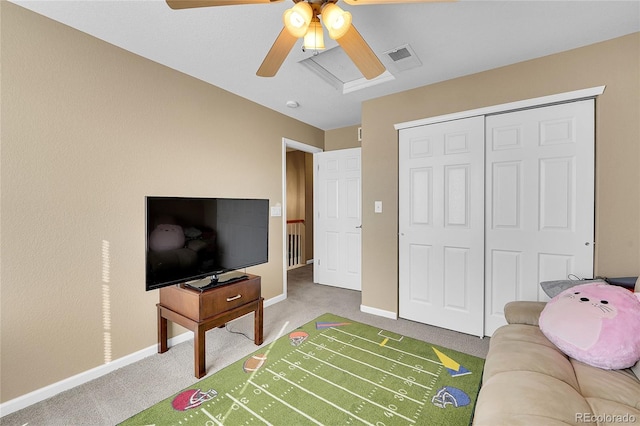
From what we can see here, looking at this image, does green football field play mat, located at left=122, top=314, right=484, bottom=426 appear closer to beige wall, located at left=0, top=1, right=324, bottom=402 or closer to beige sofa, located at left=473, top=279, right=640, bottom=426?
beige sofa, located at left=473, top=279, right=640, bottom=426

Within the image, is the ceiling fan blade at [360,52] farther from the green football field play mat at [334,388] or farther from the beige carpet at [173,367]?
the beige carpet at [173,367]

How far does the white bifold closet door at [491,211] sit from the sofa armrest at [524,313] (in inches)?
27.5

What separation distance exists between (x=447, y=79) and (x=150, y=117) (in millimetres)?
2770

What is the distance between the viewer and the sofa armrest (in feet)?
5.61

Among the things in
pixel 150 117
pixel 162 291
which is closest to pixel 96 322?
pixel 162 291

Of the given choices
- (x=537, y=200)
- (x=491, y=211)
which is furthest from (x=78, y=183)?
(x=537, y=200)

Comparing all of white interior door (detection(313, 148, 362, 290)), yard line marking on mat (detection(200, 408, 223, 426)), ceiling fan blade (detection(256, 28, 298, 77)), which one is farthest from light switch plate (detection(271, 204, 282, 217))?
yard line marking on mat (detection(200, 408, 223, 426))

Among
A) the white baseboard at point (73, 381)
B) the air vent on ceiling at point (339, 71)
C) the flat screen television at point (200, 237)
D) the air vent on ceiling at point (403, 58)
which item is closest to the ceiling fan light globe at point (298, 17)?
the air vent on ceiling at point (339, 71)

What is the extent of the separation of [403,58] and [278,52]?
126cm

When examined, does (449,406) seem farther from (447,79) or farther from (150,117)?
(150,117)

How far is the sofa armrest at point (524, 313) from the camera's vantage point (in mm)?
1710

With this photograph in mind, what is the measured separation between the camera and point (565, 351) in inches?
53.9

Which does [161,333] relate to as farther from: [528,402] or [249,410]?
[528,402]

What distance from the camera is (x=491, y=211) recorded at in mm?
2523
